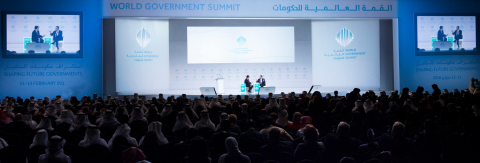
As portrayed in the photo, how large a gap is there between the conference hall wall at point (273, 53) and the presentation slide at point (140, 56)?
4 centimetres

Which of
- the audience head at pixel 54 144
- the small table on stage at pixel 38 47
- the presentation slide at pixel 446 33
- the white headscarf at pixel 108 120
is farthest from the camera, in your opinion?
the presentation slide at pixel 446 33

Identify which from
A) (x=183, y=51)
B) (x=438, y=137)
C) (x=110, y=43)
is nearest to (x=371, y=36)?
(x=183, y=51)

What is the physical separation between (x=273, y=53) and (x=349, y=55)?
10.8 feet

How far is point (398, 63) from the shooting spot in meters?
15.4

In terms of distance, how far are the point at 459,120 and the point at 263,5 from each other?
10.1 m

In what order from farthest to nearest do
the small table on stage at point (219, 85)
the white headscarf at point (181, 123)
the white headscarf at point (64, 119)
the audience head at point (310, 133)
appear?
the small table on stage at point (219, 85) < the white headscarf at point (64, 119) < the white headscarf at point (181, 123) < the audience head at point (310, 133)

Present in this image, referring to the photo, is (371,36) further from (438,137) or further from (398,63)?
(438,137)

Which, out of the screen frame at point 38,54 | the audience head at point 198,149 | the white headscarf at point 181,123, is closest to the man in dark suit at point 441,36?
the white headscarf at point 181,123

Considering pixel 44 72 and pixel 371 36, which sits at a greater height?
pixel 371 36

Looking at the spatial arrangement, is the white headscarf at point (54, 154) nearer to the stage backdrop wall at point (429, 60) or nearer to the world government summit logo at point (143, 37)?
the world government summit logo at point (143, 37)

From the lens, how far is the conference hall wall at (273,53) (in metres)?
15.6

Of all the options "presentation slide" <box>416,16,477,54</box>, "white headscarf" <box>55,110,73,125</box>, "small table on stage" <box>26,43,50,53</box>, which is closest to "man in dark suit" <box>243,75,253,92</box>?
"presentation slide" <box>416,16,477,54</box>

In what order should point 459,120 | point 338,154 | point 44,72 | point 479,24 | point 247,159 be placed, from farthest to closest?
point 479,24 < point 44,72 < point 459,120 < point 338,154 < point 247,159

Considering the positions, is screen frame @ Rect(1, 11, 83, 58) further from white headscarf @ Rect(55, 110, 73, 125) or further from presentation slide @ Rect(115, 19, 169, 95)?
white headscarf @ Rect(55, 110, 73, 125)
